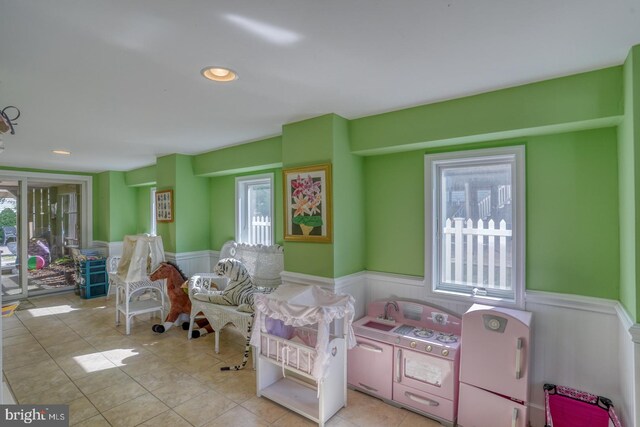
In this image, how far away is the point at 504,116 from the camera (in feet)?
7.28

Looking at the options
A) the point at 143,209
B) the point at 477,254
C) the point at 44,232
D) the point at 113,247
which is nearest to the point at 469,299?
the point at 477,254

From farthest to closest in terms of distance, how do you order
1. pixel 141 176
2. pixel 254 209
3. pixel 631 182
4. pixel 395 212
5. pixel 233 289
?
pixel 141 176, pixel 254 209, pixel 233 289, pixel 395 212, pixel 631 182

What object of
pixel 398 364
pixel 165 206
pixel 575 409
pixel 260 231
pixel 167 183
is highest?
pixel 167 183

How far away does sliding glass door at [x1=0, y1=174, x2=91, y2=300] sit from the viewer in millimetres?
5418

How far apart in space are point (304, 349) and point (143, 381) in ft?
5.20

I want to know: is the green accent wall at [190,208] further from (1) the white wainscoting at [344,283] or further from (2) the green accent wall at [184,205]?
(1) the white wainscoting at [344,283]

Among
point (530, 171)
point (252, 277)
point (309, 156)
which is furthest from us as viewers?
point (252, 277)

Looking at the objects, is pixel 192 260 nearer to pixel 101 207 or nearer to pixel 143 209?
pixel 143 209

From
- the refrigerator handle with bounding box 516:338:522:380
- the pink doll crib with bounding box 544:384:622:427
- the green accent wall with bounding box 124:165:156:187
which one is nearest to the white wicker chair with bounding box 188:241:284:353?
the green accent wall with bounding box 124:165:156:187

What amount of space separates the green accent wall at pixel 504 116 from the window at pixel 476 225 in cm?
24

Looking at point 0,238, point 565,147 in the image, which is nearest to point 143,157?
point 0,238

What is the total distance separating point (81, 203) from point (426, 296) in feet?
21.4

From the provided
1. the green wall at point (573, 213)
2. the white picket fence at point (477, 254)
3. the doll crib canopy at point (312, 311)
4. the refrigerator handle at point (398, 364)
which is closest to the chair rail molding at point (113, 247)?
the doll crib canopy at point (312, 311)

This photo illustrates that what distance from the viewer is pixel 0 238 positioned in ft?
17.3
